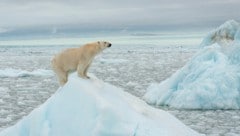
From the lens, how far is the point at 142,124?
5.26 metres

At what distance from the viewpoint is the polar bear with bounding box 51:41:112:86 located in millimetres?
5988

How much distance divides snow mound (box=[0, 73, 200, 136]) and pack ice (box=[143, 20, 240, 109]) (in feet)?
15.9

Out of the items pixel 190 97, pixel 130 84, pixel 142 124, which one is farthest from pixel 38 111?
pixel 130 84

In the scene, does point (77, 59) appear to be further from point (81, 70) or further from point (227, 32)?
point (227, 32)

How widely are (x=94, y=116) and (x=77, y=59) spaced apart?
102 centimetres

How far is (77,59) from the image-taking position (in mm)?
6070

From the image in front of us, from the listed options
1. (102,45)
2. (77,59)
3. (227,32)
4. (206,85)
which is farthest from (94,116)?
(227,32)

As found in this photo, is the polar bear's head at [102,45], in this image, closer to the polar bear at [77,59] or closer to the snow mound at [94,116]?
the polar bear at [77,59]

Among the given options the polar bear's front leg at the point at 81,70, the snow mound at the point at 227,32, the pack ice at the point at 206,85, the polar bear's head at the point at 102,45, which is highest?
the snow mound at the point at 227,32

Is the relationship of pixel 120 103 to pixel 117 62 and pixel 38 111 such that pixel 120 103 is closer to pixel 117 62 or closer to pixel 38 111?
pixel 38 111

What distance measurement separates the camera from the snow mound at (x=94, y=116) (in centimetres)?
525

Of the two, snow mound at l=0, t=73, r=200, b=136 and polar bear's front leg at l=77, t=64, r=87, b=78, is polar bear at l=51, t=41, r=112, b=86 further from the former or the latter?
snow mound at l=0, t=73, r=200, b=136

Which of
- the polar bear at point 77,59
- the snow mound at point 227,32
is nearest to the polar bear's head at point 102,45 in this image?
the polar bear at point 77,59

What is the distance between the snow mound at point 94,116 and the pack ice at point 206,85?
4.86 meters
